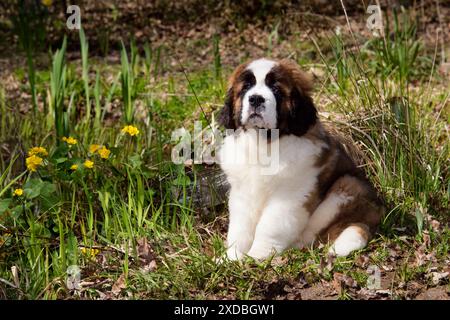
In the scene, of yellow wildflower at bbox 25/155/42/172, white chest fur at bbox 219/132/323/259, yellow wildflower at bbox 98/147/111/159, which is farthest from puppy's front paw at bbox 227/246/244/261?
yellow wildflower at bbox 25/155/42/172

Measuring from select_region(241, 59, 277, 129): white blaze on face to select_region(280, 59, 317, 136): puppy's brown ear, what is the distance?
11cm

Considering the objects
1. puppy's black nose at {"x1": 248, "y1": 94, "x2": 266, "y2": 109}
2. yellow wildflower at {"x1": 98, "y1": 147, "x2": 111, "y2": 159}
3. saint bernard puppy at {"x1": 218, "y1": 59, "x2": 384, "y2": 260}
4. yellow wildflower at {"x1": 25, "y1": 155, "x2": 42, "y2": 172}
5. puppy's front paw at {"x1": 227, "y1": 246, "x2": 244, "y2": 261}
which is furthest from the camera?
yellow wildflower at {"x1": 98, "y1": 147, "x2": 111, "y2": 159}

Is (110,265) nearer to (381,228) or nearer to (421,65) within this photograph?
(381,228)

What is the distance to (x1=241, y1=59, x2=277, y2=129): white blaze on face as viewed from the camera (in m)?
4.26

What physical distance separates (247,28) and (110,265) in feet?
18.2

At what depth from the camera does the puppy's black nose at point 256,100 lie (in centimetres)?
423

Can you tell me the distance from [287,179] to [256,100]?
517mm

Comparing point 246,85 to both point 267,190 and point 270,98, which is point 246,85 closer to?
point 270,98

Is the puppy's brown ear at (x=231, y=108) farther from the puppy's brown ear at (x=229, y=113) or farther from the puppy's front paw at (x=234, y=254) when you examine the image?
the puppy's front paw at (x=234, y=254)

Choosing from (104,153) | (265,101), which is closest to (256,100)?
(265,101)

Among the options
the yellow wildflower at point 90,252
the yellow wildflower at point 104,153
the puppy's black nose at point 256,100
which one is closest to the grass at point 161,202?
the yellow wildflower at point 90,252

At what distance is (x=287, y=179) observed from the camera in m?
4.42

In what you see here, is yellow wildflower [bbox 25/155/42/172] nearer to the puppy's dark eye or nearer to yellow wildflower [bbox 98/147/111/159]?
yellow wildflower [bbox 98/147/111/159]
